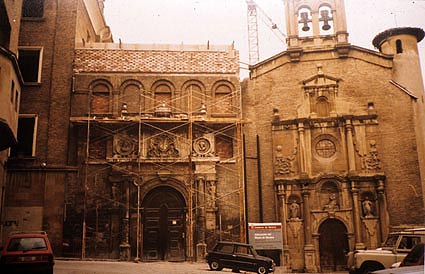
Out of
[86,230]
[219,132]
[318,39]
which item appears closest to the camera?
[86,230]

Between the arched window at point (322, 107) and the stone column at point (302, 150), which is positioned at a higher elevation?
the arched window at point (322, 107)

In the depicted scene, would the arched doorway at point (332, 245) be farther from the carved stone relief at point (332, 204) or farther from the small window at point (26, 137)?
the small window at point (26, 137)

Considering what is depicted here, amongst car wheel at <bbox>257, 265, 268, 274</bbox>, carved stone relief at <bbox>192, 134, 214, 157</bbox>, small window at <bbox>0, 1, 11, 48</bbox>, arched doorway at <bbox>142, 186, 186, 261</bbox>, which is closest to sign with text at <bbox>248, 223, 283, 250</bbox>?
car wheel at <bbox>257, 265, 268, 274</bbox>

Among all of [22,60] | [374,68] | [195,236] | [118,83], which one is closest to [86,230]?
[195,236]

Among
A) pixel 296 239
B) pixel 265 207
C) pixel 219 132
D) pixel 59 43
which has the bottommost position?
pixel 296 239

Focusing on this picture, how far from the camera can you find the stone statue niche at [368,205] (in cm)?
2416

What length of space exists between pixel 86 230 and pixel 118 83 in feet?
25.2

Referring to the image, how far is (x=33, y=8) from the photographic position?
25656 mm

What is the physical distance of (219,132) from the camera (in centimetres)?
2477

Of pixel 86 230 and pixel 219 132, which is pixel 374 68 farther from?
pixel 86 230

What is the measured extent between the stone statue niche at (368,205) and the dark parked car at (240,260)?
692 cm

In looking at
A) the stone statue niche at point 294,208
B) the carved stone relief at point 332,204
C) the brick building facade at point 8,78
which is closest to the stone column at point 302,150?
the stone statue niche at point 294,208

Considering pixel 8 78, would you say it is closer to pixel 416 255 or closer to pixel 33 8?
pixel 33 8

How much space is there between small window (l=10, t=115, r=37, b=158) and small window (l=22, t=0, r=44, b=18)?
571 cm
